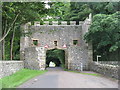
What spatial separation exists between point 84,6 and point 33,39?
27.9 feet

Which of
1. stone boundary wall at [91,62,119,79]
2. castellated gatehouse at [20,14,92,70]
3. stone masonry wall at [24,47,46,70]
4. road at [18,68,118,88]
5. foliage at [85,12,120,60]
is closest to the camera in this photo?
road at [18,68,118,88]

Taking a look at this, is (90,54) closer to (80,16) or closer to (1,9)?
(80,16)

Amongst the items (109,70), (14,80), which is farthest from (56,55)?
(14,80)

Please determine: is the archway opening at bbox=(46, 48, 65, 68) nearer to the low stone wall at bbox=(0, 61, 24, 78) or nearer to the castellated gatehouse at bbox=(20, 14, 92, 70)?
the castellated gatehouse at bbox=(20, 14, 92, 70)

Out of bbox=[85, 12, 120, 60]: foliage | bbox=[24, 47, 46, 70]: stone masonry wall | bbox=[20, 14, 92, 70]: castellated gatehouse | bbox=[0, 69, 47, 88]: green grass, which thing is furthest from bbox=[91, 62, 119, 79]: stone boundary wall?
bbox=[24, 47, 46, 70]: stone masonry wall

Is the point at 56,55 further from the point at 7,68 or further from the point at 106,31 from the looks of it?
the point at 7,68

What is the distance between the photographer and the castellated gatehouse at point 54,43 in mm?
17409

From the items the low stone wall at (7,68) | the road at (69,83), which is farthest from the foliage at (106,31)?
the low stone wall at (7,68)

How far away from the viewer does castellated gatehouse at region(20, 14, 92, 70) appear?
1741 centimetres

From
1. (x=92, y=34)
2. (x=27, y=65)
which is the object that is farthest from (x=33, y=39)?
(x=92, y=34)

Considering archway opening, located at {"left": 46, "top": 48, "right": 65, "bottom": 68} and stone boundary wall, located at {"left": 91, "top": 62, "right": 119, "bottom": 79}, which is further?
archway opening, located at {"left": 46, "top": 48, "right": 65, "bottom": 68}

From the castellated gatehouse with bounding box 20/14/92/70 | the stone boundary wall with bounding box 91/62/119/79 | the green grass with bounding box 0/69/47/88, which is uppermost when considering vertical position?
the castellated gatehouse with bounding box 20/14/92/70

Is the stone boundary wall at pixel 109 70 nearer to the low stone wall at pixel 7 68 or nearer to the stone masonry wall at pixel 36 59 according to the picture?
the stone masonry wall at pixel 36 59

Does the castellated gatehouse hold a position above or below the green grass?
above
